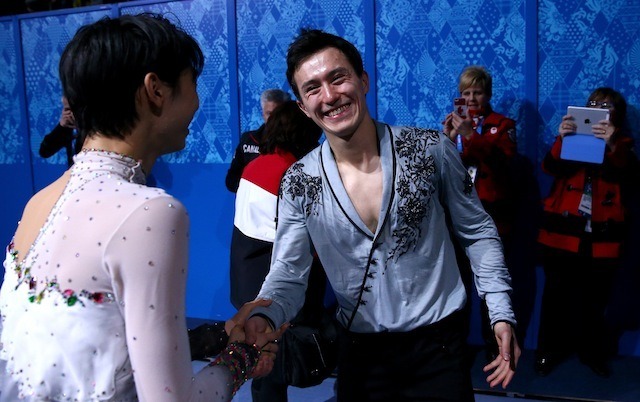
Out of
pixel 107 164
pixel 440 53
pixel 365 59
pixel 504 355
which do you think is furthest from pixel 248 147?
pixel 107 164

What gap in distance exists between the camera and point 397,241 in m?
1.79

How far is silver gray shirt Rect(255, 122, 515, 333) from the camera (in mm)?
1802

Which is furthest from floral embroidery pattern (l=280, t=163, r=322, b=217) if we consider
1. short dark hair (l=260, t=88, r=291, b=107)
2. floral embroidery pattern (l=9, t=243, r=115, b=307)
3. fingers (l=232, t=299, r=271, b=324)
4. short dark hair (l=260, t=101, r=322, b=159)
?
short dark hair (l=260, t=88, r=291, b=107)

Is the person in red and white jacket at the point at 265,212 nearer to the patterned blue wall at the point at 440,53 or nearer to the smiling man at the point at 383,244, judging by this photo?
the smiling man at the point at 383,244

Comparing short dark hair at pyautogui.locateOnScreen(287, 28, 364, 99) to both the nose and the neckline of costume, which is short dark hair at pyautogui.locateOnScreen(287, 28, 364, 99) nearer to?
the nose

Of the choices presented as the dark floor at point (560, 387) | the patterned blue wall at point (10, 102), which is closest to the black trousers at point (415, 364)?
the dark floor at point (560, 387)

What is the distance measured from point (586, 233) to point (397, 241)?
211cm

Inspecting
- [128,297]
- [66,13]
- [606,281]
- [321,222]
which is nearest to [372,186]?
[321,222]

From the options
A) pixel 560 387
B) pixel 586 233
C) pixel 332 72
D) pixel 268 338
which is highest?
pixel 332 72

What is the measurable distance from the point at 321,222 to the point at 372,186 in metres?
0.18

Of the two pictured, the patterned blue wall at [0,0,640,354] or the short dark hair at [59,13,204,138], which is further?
the patterned blue wall at [0,0,640,354]

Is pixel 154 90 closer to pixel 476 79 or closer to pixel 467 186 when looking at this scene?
pixel 467 186

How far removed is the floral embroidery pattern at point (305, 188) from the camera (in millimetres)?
1873

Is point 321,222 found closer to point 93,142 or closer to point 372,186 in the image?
point 372,186
